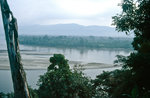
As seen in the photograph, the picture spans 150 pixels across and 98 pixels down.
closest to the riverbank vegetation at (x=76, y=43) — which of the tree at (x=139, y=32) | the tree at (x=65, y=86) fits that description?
the tree at (x=65, y=86)

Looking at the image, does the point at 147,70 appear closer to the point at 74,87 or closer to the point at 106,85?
the point at 106,85

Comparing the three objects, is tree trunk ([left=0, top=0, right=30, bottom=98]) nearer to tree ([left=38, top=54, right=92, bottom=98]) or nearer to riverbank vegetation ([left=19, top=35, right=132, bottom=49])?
tree ([left=38, top=54, right=92, bottom=98])

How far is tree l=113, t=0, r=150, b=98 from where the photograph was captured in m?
6.18

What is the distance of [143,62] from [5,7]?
4099 millimetres

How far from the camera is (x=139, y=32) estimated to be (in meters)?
10.3

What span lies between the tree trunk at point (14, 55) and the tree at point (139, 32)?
3.31 meters

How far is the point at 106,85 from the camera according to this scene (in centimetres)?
1020

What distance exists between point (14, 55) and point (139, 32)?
7.01 meters

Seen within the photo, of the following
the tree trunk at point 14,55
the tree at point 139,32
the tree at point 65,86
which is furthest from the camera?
the tree at point 65,86

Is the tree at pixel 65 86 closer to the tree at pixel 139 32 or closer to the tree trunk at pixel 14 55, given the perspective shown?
the tree at pixel 139 32

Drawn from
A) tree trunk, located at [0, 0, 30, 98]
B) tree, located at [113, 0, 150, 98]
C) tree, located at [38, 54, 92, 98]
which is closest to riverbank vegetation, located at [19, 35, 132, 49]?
tree, located at [38, 54, 92, 98]

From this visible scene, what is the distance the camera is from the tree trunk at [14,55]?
505 cm

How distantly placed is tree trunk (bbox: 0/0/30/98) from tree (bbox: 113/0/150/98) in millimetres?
3308

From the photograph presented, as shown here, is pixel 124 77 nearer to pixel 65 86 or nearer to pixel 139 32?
pixel 139 32
